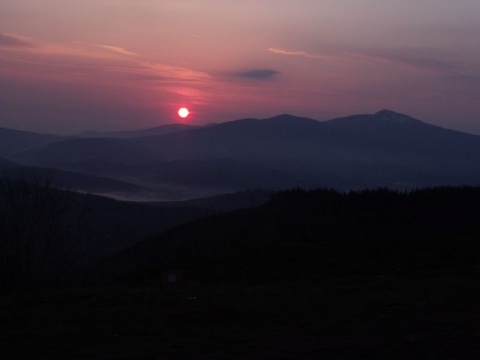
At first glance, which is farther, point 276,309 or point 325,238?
point 325,238

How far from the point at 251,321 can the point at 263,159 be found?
149488mm

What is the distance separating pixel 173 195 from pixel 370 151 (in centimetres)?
10286

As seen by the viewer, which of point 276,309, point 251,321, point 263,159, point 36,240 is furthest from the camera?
point 263,159

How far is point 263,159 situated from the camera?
516ft

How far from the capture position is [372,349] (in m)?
7.03

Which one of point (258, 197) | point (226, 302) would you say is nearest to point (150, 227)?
point (258, 197)

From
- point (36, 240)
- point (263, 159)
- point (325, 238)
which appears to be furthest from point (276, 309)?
point (263, 159)

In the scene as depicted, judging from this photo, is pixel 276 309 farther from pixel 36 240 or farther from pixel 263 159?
pixel 263 159

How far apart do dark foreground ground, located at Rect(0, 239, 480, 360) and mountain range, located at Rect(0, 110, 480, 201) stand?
68152 mm

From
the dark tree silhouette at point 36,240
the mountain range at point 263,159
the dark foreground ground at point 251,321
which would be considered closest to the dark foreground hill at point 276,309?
the dark foreground ground at point 251,321

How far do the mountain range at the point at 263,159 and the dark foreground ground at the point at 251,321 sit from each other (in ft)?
224

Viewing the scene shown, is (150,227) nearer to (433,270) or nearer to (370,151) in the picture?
(433,270)

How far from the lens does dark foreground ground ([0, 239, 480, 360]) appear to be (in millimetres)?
6914

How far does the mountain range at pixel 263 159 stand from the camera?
110312 millimetres
